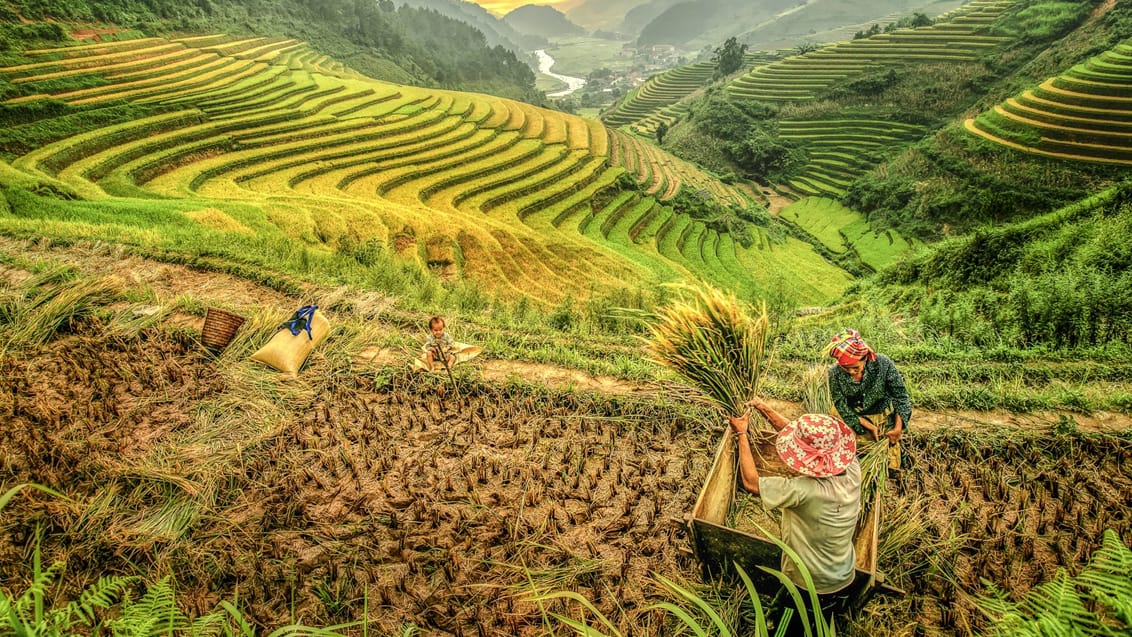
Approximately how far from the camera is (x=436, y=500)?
2.76m

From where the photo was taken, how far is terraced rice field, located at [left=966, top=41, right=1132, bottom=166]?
844 inches

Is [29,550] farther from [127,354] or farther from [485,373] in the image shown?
[485,373]

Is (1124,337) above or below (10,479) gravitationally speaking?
above

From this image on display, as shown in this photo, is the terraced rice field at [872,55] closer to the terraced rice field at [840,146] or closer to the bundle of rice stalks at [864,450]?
the terraced rice field at [840,146]

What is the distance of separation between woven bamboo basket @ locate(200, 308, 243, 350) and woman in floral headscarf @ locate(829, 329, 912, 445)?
4.70 m

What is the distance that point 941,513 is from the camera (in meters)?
2.62

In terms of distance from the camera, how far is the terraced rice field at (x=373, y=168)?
12.3 meters

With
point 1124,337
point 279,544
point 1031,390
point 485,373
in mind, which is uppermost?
point 1124,337

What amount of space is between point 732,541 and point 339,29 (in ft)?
206

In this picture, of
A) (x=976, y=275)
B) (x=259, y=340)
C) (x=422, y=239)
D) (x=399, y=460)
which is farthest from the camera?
(x=422, y=239)

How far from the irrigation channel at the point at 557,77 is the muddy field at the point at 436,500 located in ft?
345

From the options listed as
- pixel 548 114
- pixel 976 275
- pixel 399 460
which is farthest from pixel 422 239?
pixel 548 114

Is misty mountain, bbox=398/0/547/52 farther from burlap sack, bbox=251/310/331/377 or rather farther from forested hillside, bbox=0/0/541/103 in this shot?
burlap sack, bbox=251/310/331/377

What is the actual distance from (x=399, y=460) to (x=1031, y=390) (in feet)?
15.9
